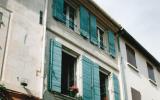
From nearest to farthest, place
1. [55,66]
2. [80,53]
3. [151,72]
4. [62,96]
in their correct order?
[62,96] < [55,66] < [80,53] < [151,72]

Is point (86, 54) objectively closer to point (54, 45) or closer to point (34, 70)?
point (54, 45)

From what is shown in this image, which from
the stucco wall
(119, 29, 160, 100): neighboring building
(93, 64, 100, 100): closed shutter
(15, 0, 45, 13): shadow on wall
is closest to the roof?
(119, 29, 160, 100): neighboring building

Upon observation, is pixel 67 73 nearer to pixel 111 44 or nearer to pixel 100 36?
pixel 100 36

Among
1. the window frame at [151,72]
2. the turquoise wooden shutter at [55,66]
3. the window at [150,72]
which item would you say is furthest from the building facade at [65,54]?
the window at [150,72]

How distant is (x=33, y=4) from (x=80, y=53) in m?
2.94

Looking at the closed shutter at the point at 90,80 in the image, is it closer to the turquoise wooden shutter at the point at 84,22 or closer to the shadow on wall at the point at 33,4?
the turquoise wooden shutter at the point at 84,22

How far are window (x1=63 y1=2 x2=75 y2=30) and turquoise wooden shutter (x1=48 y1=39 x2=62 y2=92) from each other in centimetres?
166

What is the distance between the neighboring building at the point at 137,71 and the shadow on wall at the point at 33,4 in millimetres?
5970

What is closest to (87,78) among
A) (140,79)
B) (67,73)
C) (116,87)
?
(67,73)

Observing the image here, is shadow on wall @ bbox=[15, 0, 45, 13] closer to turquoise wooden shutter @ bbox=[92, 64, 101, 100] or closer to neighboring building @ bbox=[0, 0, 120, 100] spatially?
neighboring building @ bbox=[0, 0, 120, 100]

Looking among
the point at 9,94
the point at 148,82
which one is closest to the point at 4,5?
the point at 9,94

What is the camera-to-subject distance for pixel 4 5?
28.8 ft

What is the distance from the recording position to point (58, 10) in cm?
1110

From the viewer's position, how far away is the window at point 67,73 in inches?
413
